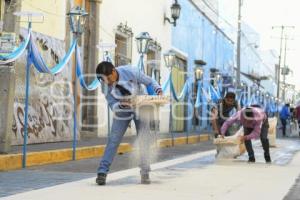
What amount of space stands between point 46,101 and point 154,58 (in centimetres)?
1220

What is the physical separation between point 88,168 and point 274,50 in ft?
305

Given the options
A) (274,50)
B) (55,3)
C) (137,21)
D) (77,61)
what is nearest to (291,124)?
(137,21)

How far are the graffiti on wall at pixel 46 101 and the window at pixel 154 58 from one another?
29.0 feet

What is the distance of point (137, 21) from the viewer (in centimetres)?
2450

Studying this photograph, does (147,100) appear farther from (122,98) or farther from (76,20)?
(76,20)

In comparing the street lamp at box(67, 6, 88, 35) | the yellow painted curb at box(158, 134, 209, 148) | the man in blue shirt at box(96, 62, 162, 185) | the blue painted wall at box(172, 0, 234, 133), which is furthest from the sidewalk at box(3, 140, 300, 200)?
the blue painted wall at box(172, 0, 234, 133)

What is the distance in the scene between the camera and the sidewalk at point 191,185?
7.68 m

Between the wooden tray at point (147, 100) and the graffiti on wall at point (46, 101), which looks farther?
the graffiti on wall at point (46, 101)

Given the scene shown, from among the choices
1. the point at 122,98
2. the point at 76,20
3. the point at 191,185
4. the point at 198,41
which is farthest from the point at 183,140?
the point at 198,41

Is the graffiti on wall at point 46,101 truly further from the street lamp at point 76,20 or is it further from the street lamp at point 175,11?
the street lamp at point 175,11

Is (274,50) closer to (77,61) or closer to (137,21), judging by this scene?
(137,21)

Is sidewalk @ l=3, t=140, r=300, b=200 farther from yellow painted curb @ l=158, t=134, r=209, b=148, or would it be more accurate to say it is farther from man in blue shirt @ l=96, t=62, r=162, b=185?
yellow painted curb @ l=158, t=134, r=209, b=148

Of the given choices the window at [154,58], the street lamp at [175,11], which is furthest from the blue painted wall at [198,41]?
the window at [154,58]

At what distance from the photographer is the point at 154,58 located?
27.3m
